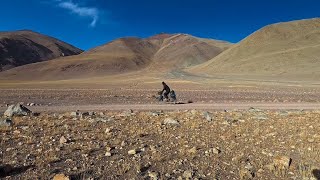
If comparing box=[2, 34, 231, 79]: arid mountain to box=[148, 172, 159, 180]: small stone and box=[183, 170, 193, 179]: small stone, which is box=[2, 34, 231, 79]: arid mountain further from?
box=[183, 170, 193, 179]: small stone

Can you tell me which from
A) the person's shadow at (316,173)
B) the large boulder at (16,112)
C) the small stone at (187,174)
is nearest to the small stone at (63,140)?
the small stone at (187,174)

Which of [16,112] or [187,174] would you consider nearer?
[187,174]

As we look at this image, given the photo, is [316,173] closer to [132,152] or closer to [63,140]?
[132,152]

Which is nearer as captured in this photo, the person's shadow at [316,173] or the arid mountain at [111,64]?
the person's shadow at [316,173]

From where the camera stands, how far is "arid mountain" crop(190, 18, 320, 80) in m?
86.6

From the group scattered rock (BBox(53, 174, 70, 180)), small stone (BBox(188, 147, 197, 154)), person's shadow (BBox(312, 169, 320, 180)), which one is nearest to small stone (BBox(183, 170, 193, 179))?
small stone (BBox(188, 147, 197, 154))

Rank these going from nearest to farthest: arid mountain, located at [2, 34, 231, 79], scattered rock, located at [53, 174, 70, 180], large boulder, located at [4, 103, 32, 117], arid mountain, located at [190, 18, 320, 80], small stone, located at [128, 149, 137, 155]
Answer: scattered rock, located at [53, 174, 70, 180]
small stone, located at [128, 149, 137, 155]
large boulder, located at [4, 103, 32, 117]
arid mountain, located at [190, 18, 320, 80]
arid mountain, located at [2, 34, 231, 79]

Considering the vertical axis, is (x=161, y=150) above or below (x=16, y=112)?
below

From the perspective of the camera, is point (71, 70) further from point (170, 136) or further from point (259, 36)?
point (170, 136)

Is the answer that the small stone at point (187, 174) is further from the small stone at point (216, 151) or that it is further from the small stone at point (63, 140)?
the small stone at point (63, 140)

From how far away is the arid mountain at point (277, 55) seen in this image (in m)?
86.6

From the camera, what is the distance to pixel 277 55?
105m

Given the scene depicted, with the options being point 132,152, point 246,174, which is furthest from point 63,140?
point 246,174

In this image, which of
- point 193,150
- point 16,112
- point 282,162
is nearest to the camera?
point 282,162
